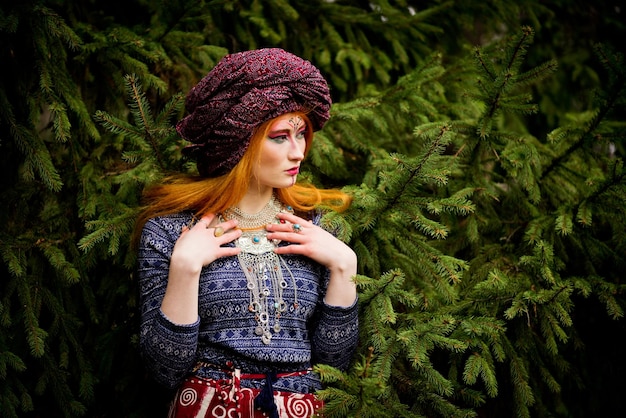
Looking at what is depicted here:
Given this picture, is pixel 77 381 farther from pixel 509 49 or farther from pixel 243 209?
pixel 509 49

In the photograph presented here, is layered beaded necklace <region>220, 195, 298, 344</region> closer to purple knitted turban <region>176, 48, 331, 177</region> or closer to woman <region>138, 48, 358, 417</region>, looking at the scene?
woman <region>138, 48, 358, 417</region>

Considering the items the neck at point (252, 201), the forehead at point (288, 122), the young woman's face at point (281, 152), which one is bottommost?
the neck at point (252, 201)

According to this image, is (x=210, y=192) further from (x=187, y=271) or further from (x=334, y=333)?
(x=334, y=333)

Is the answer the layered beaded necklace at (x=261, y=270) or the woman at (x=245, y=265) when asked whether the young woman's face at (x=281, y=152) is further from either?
the layered beaded necklace at (x=261, y=270)

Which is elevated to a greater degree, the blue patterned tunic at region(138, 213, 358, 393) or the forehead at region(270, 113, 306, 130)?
the forehead at region(270, 113, 306, 130)

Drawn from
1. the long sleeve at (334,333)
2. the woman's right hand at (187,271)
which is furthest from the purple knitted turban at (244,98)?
the long sleeve at (334,333)

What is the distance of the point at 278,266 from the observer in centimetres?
188

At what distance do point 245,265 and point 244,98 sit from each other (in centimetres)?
55

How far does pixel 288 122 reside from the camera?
1.83m

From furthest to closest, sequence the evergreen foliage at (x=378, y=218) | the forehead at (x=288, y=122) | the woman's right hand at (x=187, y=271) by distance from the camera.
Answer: the evergreen foliage at (x=378, y=218), the forehead at (x=288, y=122), the woman's right hand at (x=187, y=271)

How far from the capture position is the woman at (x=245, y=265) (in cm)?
175

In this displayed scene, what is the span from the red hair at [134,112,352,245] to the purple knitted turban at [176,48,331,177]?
35 mm

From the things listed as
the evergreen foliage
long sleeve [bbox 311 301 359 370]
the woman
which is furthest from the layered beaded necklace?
the evergreen foliage

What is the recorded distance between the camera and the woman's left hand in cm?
190
